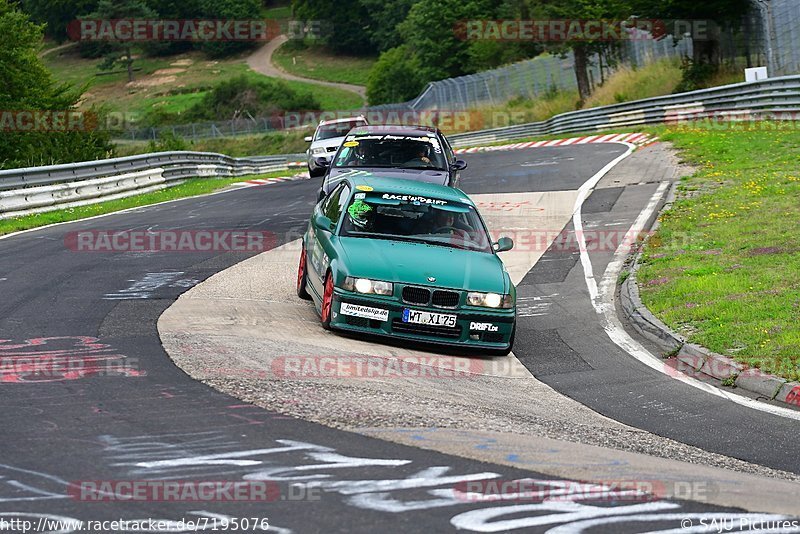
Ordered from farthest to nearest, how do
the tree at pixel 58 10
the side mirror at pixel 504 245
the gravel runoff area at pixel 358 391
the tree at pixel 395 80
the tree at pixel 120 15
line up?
the tree at pixel 58 10 → the tree at pixel 120 15 → the tree at pixel 395 80 → the side mirror at pixel 504 245 → the gravel runoff area at pixel 358 391

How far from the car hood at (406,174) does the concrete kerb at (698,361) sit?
3.81 meters

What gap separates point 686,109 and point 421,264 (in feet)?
89.6

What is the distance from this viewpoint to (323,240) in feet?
38.4

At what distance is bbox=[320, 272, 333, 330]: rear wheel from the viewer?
1068cm

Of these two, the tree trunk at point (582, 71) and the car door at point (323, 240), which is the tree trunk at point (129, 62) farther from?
the car door at point (323, 240)

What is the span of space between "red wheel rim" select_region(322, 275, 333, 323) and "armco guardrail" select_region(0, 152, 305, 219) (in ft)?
39.1

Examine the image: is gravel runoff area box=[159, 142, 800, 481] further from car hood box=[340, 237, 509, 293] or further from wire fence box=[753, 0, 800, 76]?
wire fence box=[753, 0, 800, 76]

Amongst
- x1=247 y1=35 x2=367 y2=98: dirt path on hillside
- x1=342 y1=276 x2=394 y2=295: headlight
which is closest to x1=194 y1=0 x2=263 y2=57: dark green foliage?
x1=247 y1=35 x2=367 y2=98: dirt path on hillside

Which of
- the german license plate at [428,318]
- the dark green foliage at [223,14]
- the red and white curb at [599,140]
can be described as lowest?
the german license plate at [428,318]

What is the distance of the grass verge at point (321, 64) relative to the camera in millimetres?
121062

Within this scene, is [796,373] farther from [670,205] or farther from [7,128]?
[7,128]

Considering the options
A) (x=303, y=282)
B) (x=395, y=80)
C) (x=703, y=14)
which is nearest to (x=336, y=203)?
(x=303, y=282)

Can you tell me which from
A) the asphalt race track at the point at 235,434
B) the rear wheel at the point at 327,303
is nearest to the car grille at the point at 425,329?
the rear wheel at the point at 327,303

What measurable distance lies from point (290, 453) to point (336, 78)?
116 metres
